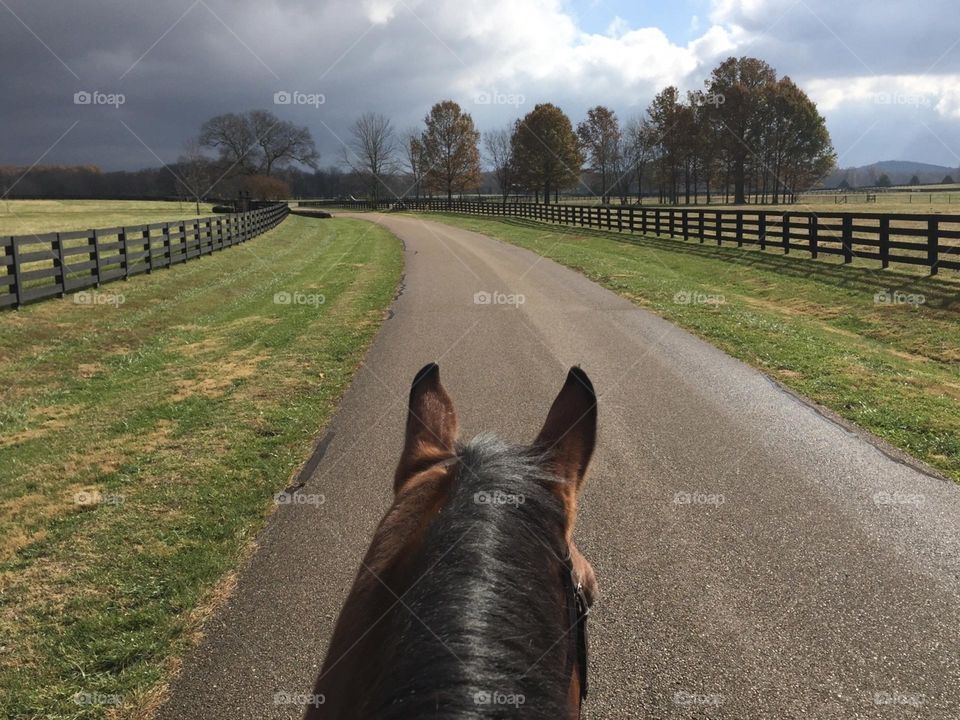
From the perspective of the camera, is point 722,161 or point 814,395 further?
point 722,161

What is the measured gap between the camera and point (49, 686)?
2.82 meters

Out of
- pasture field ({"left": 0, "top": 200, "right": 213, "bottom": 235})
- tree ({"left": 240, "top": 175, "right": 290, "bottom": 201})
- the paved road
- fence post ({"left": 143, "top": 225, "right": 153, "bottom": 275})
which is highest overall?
tree ({"left": 240, "top": 175, "right": 290, "bottom": 201})

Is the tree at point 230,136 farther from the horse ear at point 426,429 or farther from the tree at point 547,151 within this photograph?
the horse ear at point 426,429

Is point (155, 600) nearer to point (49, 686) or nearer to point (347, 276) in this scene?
point (49, 686)

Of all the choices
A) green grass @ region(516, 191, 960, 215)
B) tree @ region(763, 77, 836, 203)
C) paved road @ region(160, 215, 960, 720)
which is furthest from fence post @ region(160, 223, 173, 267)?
tree @ region(763, 77, 836, 203)

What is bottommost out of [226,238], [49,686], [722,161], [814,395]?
[49,686]

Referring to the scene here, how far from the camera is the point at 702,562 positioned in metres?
3.77

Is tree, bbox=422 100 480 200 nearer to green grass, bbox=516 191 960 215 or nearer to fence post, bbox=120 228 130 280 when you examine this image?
green grass, bbox=516 191 960 215

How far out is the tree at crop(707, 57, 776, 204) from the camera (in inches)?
2221

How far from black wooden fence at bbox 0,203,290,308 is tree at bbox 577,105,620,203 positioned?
41633 mm

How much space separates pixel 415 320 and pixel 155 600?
862 centimetres

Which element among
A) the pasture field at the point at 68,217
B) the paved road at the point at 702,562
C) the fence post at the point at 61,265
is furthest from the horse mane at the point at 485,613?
the pasture field at the point at 68,217

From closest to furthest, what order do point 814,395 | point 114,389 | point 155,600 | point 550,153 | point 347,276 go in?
1. point 155,600
2. point 814,395
3. point 114,389
4. point 347,276
5. point 550,153

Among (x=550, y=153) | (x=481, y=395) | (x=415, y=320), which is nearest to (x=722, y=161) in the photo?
(x=550, y=153)
